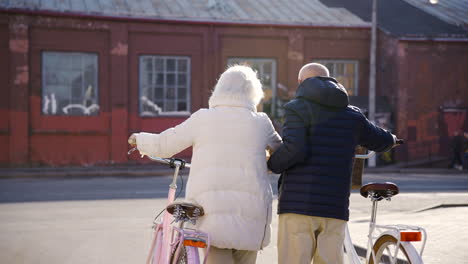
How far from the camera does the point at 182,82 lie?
84.2ft

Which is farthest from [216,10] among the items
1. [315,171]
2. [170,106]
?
[315,171]

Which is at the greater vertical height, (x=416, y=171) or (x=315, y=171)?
(x=315, y=171)

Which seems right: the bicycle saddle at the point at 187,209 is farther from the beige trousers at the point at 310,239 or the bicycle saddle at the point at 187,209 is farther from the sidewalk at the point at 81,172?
the sidewalk at the point at 81,172

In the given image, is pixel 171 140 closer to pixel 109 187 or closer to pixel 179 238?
pixel 179 238

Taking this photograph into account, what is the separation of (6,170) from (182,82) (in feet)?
21.8

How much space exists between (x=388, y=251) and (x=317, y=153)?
83 cm

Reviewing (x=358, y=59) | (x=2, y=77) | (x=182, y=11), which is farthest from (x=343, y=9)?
(x=2, y=77)

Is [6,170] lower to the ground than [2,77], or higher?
lower

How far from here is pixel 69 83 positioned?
80.0ft

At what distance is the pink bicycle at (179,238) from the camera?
14.5 ft

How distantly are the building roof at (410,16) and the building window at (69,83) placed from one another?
9931 millimetres

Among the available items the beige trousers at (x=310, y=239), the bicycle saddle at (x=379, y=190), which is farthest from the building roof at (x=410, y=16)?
the beige trousers at (x=310, y=239)

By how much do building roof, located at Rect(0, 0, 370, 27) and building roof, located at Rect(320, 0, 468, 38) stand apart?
2.34ft

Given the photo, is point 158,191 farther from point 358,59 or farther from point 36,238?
point 358,59
